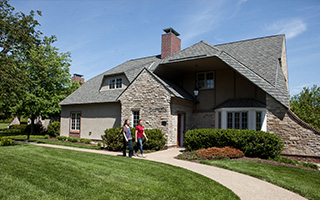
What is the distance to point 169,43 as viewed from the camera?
20547 mm

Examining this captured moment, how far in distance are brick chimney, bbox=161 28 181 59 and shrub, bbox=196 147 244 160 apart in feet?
35.7

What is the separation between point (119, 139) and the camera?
14297mm

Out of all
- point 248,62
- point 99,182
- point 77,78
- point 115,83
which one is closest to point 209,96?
point 248,62

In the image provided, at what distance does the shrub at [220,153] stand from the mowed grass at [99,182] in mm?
3498

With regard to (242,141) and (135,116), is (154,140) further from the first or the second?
(242,141)

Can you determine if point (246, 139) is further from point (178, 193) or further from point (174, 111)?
point (178, 193)

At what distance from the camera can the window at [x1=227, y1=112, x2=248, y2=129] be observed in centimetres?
1457

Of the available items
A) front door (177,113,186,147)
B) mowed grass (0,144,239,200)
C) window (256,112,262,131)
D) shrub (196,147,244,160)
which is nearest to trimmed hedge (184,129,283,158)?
shrub (196,147,244,160)

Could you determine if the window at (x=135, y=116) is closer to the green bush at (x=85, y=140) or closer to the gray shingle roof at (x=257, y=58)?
the gray shingle roof at (x=257, y=58)

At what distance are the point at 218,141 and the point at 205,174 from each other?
15.9ft

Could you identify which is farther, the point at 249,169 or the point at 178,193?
the point at 249,169

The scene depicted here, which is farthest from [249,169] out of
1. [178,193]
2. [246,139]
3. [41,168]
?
[41,168]

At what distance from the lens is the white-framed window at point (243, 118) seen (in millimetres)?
14039

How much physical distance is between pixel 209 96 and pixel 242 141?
18.3 ft
